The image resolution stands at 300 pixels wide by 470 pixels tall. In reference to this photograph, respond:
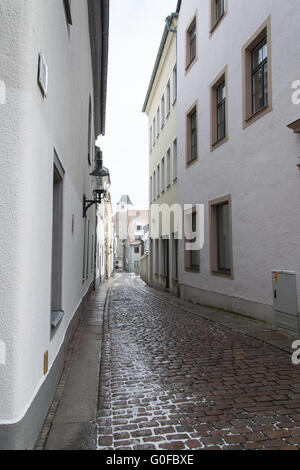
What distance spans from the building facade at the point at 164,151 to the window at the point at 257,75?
7.19m

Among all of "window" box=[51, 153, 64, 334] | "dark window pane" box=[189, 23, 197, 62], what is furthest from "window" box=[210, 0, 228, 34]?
"window" box=[51, 153, 64, 334]

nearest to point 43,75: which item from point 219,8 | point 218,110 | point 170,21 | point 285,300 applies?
point 285,300

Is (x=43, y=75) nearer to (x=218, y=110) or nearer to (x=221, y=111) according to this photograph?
(x=221, y=111)

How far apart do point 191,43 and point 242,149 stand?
7162 millimetres

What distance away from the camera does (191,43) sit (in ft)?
46.1

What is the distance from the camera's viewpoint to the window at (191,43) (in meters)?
13.4

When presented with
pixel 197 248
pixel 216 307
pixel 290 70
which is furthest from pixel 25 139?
pixel 197 248

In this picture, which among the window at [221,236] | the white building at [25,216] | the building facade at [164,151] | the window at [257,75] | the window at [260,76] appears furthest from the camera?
the building facade at [164,151]

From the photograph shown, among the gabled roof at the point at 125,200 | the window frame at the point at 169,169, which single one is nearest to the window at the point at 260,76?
the window frame at the point at 169,169

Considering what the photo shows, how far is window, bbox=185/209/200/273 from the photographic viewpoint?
12.9 metres

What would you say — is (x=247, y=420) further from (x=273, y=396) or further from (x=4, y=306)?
(x=4, y=306)

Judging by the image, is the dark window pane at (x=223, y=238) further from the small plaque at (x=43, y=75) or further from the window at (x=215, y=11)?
the small plaque at (x=43, y=75)

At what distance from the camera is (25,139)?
2531mm

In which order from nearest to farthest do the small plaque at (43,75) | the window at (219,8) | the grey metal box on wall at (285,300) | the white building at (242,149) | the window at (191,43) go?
the small plaque at (43,75) → the grey metal box on wall at (285,300) → the white building at (242,149) → the window at (219,8) → the window at (191,43)
